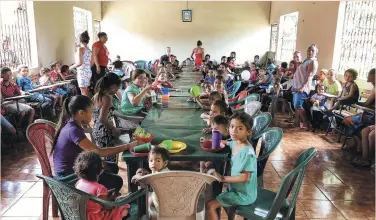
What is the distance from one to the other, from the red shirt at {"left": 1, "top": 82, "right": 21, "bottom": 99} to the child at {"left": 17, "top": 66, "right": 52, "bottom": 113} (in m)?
0.46

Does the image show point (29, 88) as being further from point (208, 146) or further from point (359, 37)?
point (359, 37)

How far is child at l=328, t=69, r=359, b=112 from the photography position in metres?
4.09

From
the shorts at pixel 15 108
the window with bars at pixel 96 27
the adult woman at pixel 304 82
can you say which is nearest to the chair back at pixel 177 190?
the shorts at pixel 15 108

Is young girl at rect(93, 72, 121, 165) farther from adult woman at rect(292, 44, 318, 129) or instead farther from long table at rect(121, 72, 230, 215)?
adult woman at rect(292, 44, 318, 129)

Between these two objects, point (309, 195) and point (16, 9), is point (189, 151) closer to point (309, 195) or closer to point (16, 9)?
point (309, 195)

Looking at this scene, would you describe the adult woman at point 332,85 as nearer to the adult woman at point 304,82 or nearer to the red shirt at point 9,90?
the adult woman at point 304,82

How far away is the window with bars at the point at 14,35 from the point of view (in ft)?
18.3

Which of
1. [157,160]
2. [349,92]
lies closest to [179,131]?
[157,160]

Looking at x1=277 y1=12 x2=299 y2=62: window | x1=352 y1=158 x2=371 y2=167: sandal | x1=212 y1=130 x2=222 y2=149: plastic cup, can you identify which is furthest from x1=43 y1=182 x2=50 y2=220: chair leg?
x1=277 y1=12 x2=299 y2=62: window

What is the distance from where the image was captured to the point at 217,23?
11.6 metres

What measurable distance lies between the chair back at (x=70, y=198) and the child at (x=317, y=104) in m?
4.13

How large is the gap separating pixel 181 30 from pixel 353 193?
9524 millimetres

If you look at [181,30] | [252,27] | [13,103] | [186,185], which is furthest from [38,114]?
[252,27]

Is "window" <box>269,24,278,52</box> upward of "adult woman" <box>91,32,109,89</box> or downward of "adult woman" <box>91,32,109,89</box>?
upward
